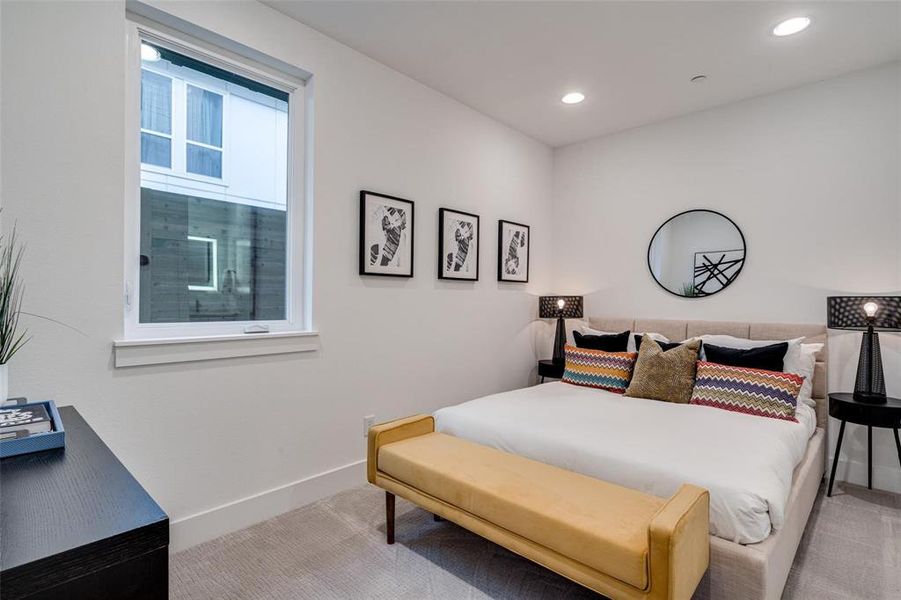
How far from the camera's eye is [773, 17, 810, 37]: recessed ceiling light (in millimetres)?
2447

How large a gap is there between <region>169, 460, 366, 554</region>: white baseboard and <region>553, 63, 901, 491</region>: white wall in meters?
2.72

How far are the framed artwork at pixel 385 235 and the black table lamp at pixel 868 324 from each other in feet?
8.97

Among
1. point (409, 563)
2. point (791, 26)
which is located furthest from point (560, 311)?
point (409, 563)

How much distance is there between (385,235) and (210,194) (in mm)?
1047

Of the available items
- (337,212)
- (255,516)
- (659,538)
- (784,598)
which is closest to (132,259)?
(337,212)

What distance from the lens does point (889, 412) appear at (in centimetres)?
250

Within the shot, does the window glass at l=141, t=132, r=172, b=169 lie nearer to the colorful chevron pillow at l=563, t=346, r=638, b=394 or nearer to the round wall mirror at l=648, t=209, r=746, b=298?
the colorful chevron pillow at l=563, t=346, r=638, b=394

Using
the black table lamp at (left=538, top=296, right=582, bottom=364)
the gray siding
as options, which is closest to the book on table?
the gray siding

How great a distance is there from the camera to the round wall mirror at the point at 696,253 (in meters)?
3.52

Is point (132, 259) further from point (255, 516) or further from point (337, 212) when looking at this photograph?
point (255, 516)

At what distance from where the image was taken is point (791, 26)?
2.50 metres

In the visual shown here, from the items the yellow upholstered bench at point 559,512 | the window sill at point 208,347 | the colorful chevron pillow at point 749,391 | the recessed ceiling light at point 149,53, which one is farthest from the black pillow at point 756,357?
the recessed ceiling light at point 149,53

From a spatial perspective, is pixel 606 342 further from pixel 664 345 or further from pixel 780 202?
pixel 780 202

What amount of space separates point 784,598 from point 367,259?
2616 millimetres
